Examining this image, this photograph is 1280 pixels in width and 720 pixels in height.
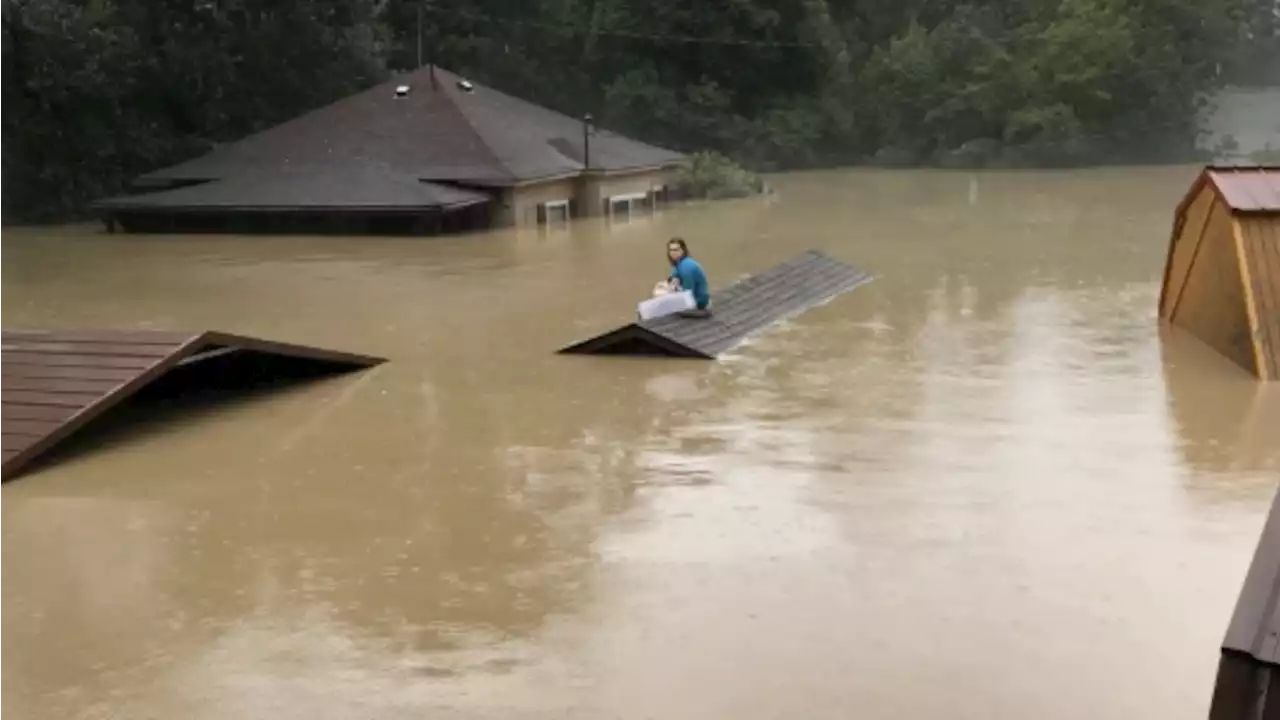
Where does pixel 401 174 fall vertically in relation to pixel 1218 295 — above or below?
above

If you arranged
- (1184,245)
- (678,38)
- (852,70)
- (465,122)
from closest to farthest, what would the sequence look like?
(1184,245) < (465,122) < (678,38) < (852,70)

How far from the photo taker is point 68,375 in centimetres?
1070

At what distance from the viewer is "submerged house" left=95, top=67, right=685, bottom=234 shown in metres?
28.0

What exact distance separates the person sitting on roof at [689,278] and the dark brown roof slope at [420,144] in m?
14.0

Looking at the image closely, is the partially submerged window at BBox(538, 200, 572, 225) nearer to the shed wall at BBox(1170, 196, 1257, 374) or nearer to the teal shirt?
the teal shirt

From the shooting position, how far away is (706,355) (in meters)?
14.0

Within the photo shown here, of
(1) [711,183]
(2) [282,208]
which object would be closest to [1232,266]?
(2) [282,208]

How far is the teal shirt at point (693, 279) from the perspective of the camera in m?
14.8

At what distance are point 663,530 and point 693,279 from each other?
6.62 m

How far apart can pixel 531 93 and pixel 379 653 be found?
4411cm

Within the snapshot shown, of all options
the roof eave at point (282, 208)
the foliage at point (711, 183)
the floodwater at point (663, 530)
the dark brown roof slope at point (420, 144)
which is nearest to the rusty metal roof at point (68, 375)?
the floodwater at point (663, 530)

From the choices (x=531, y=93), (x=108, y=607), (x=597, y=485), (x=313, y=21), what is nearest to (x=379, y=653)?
(x=108, y=607)

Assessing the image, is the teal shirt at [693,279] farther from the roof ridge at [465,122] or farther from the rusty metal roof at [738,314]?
the roof ridge at [465,122]

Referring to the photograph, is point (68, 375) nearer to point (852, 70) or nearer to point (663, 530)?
point (663, 530)
